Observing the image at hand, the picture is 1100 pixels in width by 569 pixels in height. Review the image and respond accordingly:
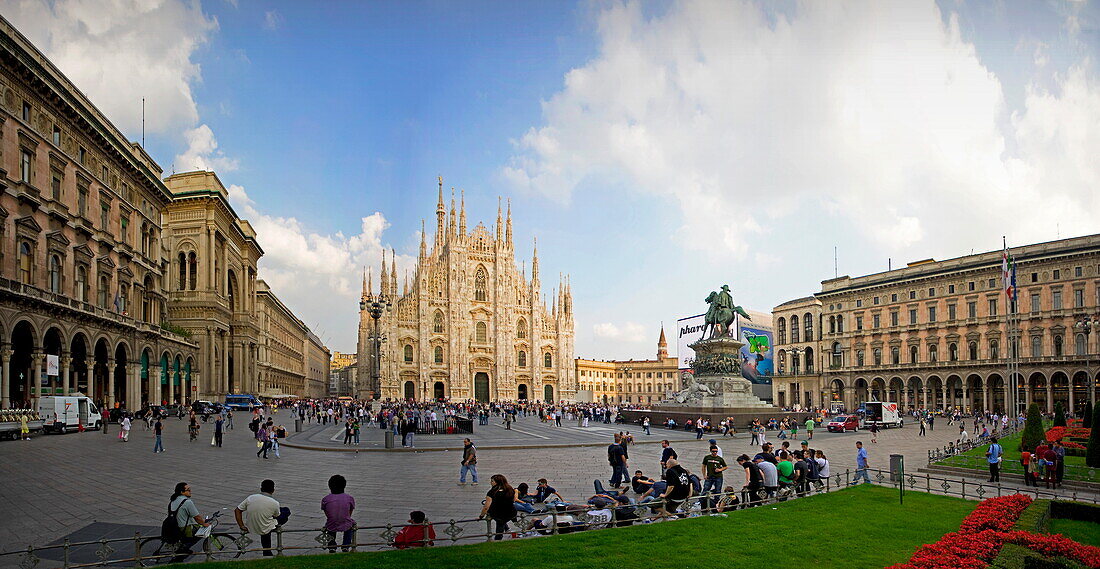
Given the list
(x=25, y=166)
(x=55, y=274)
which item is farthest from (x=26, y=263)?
(x=25, y=166)

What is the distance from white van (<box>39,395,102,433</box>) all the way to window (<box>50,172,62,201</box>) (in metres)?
9.90

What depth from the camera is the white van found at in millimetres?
28750

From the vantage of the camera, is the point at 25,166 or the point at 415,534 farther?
the point at 25,166

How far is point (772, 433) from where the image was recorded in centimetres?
3534

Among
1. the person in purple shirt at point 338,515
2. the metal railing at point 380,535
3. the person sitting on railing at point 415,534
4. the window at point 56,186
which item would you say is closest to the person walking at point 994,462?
the metal railing at point 380,535

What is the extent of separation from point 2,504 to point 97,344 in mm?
29551

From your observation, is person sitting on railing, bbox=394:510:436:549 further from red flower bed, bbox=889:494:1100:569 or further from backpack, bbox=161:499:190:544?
red flower bed, bbox=889:494:1100:569

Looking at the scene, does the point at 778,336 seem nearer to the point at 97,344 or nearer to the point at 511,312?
the point at 511,312

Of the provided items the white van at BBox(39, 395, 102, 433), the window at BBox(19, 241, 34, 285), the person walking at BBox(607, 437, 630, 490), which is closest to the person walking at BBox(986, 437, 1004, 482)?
the person walking at BBox(607, 437, 630, 490)

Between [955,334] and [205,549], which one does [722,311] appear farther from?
[205,549]

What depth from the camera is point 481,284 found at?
95.1 meters

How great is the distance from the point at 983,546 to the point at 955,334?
6492cm

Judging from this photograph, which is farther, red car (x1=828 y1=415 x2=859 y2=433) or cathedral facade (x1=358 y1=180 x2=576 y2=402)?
cathedral facade (x1=358 y1=180 x2=576 y2=402)

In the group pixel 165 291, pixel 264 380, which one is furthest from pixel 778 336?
pixel 165 291
